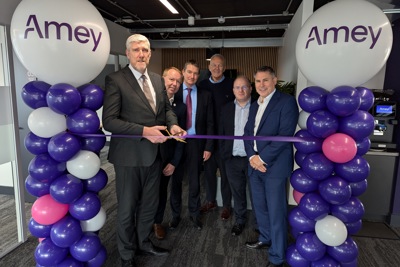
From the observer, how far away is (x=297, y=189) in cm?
199

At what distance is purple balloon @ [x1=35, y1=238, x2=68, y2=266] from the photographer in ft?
6.25

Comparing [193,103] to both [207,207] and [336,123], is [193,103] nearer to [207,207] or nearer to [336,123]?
[207,207]

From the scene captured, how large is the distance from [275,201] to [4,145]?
2.62 meters

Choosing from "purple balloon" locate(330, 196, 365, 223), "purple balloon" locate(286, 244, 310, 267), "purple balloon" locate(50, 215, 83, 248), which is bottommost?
"purple balloon" locate(286, 244, 310, 267)

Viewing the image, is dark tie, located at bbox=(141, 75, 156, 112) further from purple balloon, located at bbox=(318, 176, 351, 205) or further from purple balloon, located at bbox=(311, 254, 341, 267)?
purple balloon, located at bbox=(311, 254, 341, 267)

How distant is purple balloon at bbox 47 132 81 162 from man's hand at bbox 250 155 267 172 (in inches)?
54.3

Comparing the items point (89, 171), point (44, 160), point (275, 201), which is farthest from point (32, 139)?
point (275, 201)

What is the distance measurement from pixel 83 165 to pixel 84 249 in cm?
59

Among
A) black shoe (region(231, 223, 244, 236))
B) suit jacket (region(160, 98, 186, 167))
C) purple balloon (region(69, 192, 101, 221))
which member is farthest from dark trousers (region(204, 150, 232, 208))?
purple balloon (region(69, 192, 101, 221))

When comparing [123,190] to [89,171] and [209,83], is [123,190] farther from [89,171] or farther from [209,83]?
[209,83]

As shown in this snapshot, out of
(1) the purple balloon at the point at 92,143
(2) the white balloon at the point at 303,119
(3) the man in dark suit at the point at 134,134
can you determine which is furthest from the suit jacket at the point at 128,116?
(2) the white balloon at the point at 303,119

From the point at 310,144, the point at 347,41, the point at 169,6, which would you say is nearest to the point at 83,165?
the point at 310,144

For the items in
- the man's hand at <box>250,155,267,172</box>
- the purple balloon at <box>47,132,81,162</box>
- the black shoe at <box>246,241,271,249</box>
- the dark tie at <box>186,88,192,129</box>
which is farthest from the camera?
the dark tie at <box>186,88,192,129</box>

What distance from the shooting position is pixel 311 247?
76.1 inches
